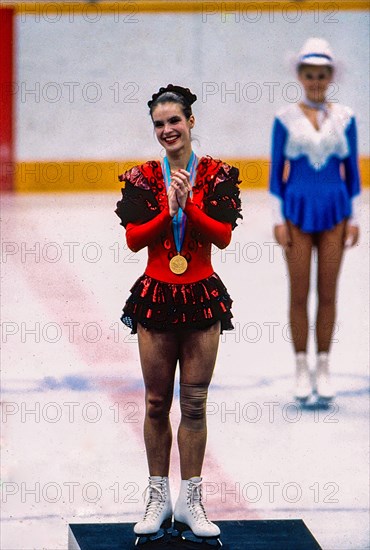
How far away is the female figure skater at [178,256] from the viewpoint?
4.48 meters

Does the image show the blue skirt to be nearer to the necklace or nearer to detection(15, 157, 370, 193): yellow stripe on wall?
the necklace

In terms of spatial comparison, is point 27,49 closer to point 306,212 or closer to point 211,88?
point 211,88

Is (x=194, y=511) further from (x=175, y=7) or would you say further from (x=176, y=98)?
(x=175, y=7)

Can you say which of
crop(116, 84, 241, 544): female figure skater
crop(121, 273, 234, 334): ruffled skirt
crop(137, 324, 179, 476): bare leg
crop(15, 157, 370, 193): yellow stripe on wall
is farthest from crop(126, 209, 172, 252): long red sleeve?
crop(15, 157, 370, 193): yellow stripe on wall

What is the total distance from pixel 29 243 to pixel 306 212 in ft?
3.84

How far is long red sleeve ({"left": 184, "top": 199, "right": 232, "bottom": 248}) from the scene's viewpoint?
14.5 ft

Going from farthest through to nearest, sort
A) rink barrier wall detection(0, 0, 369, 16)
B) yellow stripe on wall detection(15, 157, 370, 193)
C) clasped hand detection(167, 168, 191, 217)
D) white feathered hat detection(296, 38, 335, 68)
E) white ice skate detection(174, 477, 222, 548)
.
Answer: yellow stripe on wall detection(15, 157, 370, 193) < rink barrier wall detection(0, 0, 369, 16) < white feathered hat detection(296, 38, 335, 68) < white ice skate detection(174, 477, 222, 548) < clasped hand detection(167, 168, 191, 217)

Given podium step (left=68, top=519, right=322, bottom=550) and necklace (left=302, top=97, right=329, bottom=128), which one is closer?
podium step (left=68, top=519, right=322, bottom=550)

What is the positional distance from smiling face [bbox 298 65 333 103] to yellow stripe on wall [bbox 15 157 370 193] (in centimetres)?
78

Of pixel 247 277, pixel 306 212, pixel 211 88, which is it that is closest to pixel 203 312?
pixel 306 212

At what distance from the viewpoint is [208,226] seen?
4449mm

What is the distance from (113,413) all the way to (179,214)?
4.49 ft

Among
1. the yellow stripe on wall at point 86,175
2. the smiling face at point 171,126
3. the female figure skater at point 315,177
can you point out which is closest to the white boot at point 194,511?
the smiling face at point 171,126

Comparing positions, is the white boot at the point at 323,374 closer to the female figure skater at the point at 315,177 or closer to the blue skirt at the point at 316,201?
the female figure skater at the point at 315,177
